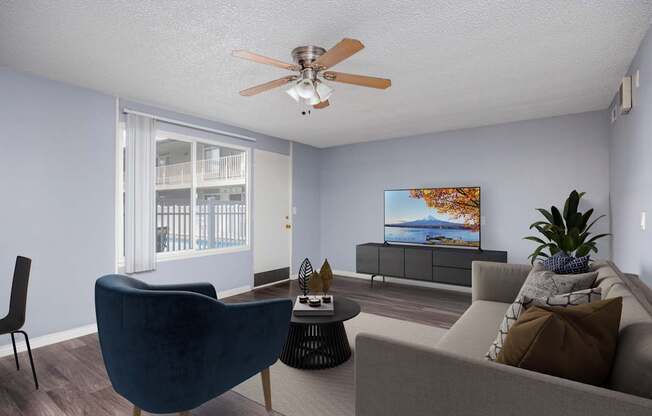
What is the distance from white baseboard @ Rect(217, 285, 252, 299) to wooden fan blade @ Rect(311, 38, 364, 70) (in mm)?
3346

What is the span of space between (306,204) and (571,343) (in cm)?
517

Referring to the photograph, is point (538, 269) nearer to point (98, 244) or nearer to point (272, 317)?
point (272, 317)

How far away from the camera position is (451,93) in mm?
3428

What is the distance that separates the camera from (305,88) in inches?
93.4

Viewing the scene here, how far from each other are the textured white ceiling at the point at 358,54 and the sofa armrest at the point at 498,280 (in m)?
1.64

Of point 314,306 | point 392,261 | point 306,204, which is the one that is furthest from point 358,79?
point 306,204

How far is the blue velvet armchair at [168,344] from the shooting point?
1.57 metres

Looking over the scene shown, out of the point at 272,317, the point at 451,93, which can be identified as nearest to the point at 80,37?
the point at 272,317

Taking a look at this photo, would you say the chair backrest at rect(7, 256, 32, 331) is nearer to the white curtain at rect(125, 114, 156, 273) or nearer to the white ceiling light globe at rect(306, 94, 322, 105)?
the white curtain at rect(125, 114, 156, 273)

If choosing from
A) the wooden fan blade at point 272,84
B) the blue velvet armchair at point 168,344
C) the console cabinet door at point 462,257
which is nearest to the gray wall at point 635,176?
the console cabinet door at point 462,257

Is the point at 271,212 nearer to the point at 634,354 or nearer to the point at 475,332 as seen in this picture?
the point at 475,332

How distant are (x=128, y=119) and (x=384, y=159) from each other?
363 cm

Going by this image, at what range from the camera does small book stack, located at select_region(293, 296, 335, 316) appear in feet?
A: 8.04

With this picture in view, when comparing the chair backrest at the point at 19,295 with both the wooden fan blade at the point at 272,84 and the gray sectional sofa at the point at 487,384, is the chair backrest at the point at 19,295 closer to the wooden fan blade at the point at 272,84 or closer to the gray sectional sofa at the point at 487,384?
the wooden fan blade at the point at 272,84
